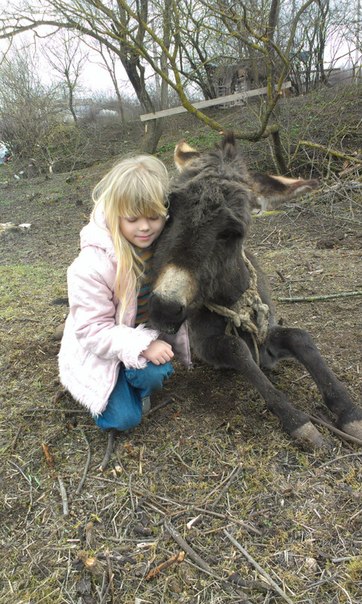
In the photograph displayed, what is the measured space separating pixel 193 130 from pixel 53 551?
58.7ft

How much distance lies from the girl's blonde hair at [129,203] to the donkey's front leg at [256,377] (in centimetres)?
67

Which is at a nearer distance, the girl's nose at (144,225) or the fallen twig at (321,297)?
the girl's nose at (144,225)

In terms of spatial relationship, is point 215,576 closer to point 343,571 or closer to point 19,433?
point 343,571

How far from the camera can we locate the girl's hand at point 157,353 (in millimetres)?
2533

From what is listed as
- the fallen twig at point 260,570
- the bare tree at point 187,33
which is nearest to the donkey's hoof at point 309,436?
the fallen twig at point 260,570

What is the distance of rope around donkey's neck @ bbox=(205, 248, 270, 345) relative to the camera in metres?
2.93

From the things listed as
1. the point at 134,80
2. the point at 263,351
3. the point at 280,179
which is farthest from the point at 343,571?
the point at 134,80

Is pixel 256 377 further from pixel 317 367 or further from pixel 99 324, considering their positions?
pixel 99 324

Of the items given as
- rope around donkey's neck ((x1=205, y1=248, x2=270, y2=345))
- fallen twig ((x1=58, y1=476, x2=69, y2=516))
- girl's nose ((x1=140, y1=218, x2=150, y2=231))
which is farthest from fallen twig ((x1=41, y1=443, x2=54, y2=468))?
girl's nose ((x1=140, y1=218, x2=150, y2=231))

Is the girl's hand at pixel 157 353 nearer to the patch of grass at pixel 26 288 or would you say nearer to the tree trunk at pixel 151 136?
the patch of grass at pixel 26 288

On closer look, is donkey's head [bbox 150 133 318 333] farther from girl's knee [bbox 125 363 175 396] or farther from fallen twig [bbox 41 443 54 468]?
fallen twig [bbox 41 443 54 468]

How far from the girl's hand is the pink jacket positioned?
37 millimetres

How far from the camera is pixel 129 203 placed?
2561mm

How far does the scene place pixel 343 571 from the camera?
1.86 meters
